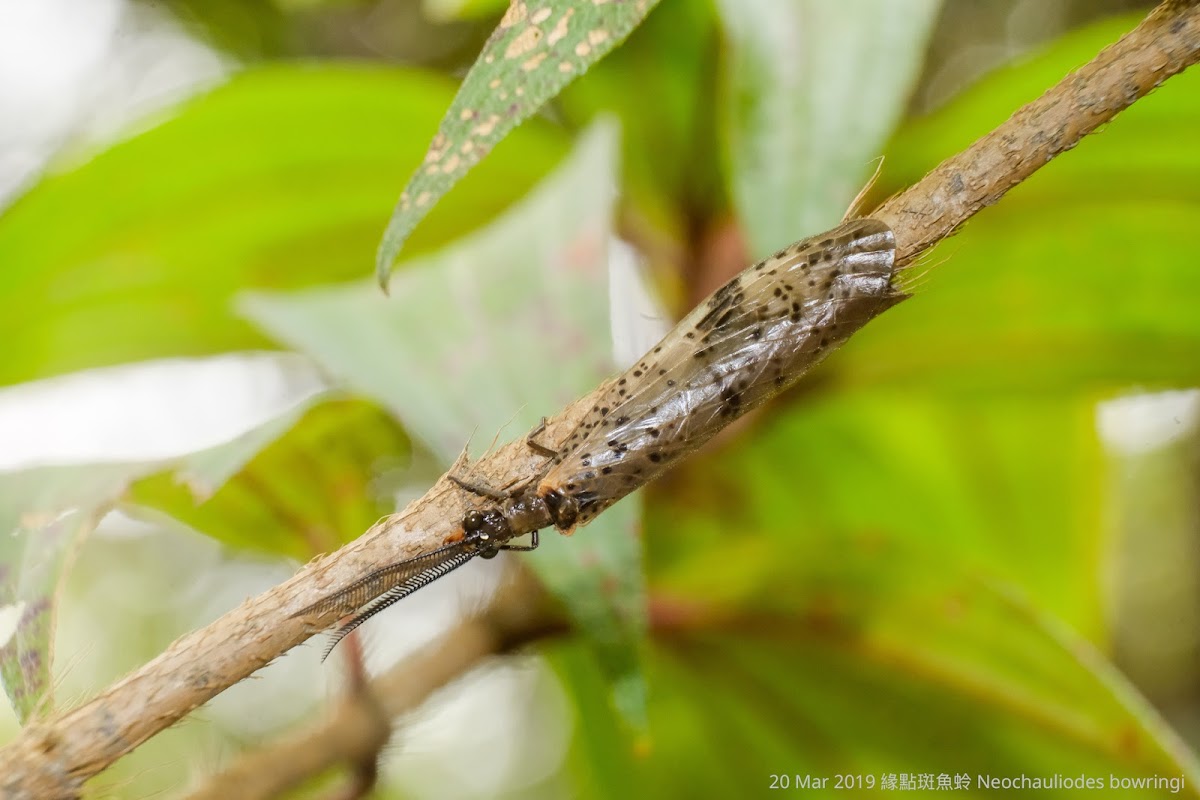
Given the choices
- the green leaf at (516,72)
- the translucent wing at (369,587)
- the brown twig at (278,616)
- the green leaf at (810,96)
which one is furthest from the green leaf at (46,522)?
the green leaf at (810,96)

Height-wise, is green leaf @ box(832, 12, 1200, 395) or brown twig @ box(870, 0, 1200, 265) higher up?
brown twig @ box(870, 0, 1200, 265)

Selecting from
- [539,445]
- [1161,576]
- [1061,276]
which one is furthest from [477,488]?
[1161,576]

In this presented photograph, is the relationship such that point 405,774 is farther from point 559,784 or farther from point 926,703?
point 926,703

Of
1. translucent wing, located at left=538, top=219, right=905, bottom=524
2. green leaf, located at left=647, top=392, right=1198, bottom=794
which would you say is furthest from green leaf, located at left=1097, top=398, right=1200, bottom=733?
translucent wing, located at left=538, top=219, right=905, bottom=524

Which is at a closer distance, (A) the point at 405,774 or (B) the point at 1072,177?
(B) the point at 1072,177

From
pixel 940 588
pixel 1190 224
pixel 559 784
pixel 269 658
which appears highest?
pixel 269 658

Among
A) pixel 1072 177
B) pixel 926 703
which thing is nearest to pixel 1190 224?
pixel 1072 177

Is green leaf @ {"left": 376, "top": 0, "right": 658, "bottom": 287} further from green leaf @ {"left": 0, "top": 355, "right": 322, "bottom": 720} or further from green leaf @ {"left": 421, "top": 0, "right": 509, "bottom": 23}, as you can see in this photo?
green leaf @ {"left": 421, "top": 0, "right": 509, "bottom": 23}
